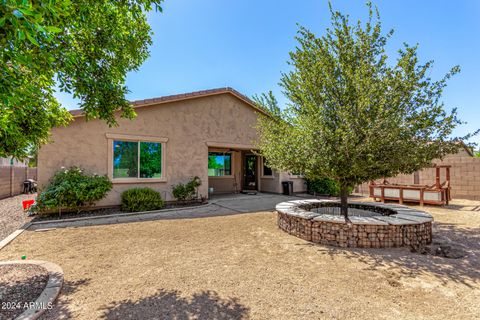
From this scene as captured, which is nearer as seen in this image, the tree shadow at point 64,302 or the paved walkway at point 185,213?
the tree shadow at point 64,302

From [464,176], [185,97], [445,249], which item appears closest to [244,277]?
[445,249]

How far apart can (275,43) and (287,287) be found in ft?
31.5

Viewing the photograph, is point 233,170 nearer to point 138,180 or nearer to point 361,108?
point 138,180

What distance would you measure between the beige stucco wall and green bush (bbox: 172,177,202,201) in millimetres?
287

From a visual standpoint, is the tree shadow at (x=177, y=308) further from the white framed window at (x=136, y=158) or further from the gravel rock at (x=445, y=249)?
the white framed window at (x=136, y=158)

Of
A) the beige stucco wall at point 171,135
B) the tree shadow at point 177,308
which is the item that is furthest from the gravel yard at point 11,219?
the tree shadow at point 177,308

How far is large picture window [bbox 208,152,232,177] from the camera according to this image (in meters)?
14.9

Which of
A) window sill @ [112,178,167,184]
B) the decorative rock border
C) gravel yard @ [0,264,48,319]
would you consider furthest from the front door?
gravel yard @ [0,264,48,319]

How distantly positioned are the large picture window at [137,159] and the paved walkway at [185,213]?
1872mm

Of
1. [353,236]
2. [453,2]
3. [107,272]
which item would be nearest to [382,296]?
[353,236]

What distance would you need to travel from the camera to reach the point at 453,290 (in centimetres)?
341

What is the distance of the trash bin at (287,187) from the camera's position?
13714 mm

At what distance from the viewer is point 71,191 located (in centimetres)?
777

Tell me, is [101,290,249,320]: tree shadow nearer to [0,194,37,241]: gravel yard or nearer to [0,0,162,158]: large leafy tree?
[0,0,162,158]: large leafy tree
